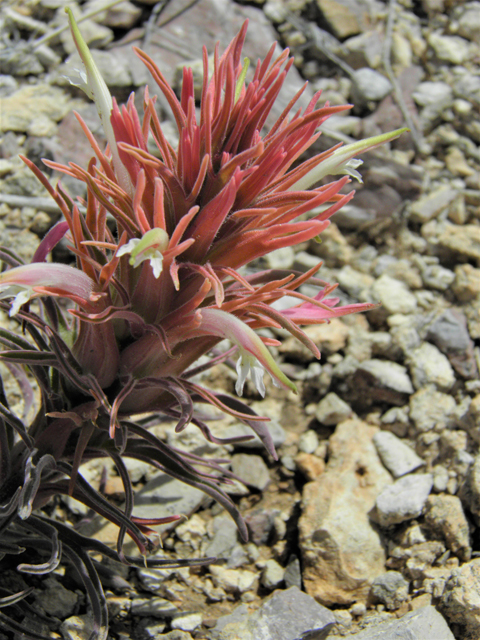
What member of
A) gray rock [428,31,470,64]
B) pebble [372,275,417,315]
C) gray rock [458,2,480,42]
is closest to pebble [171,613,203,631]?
pebble [372,275,417,315]

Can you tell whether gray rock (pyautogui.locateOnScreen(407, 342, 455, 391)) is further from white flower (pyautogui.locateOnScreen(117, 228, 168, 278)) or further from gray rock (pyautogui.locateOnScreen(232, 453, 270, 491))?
white flower (pyautogui.locateOnScreen(117, 228, 168, 278))

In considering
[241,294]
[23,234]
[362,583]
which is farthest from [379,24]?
[362,583]

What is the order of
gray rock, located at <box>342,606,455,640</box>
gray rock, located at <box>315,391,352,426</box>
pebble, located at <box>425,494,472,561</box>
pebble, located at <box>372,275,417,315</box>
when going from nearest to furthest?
gray rock, located at <box>342,606,455,640</box> → pebble, located at <box>425,494,472,561</box> → gray rock, located at <box>315,391,352,426</box> → pebble, located at <box>372,275,417,315</box>

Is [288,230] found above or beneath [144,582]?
above

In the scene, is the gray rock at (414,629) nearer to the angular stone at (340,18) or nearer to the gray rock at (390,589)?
the gray rock at (390,589)

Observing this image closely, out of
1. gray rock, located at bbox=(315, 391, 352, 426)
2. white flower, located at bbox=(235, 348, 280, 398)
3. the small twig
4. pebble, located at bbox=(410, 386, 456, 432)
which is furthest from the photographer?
the small twig

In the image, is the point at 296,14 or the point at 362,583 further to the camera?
the point at 296,14

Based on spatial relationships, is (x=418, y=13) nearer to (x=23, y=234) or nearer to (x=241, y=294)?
(x=23, y=234)

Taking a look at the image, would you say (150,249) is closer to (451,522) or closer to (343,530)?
(343,530)

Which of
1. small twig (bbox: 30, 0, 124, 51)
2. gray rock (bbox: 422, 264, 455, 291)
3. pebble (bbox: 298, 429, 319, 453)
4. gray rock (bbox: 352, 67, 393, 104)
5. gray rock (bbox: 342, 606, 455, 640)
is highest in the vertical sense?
small twig (bbox: 30, 0, 124, 51)
